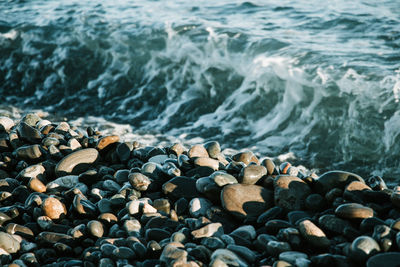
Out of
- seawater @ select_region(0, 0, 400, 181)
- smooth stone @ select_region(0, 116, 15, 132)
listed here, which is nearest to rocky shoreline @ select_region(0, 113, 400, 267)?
smooth stone @ select_region(0, 116, 15, 132)

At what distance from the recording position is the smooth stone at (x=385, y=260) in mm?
1568

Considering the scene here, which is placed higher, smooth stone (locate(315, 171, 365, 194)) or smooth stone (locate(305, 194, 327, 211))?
smooth stone (locate(315, 171, 365, 194))

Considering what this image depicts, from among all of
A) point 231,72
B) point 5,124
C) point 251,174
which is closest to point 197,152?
point 251,174

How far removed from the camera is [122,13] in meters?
8.23

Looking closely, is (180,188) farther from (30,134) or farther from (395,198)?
(30,134)

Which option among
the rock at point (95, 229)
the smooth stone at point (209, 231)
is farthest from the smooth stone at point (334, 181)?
the rock at point (95, 229)

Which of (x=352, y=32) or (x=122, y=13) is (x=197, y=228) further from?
(x=122, y=13)

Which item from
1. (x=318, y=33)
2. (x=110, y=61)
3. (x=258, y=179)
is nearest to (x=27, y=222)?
(x=258, y=179)

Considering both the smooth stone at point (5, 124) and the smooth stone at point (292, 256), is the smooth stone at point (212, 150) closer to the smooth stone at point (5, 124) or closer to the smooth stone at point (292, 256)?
the smooth stone at point (292, 256)

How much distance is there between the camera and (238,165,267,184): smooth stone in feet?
7.43

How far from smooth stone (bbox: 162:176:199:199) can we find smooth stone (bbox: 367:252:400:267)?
38.5 inches

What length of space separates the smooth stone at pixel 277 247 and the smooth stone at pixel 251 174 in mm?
507

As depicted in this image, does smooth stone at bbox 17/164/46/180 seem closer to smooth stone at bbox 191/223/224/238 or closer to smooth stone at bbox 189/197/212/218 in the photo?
smooth stone at bbox 189/197/212/218

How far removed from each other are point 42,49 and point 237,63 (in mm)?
3589
